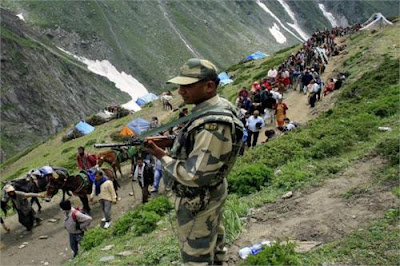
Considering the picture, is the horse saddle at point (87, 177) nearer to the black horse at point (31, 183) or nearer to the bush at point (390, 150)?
the black horse at point (31, 183)

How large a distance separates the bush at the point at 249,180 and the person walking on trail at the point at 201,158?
21.0ft

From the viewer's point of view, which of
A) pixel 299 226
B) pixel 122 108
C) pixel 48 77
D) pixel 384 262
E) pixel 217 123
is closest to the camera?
pixel 217 123

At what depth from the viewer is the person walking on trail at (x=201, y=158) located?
162 inches

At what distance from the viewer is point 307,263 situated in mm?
6246

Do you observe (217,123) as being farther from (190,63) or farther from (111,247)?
(111,247)

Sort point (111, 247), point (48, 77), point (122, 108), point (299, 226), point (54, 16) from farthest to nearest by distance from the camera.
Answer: point (54, 16) < point (48, 77) < point (122, 108) < point (111, 247) < point (299, 226)

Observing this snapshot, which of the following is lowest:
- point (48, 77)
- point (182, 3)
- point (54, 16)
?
point (182, 3)

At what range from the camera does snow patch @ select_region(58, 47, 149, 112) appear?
357 feet

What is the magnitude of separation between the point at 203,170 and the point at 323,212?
4.76m

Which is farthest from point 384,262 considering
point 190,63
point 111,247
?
point 111,247

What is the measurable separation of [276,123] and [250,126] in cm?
446

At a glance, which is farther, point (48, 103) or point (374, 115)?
point (48, 103)

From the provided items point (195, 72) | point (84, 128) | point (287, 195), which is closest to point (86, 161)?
point (287, 195)

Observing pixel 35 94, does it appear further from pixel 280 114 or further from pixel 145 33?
pixel 280 114
